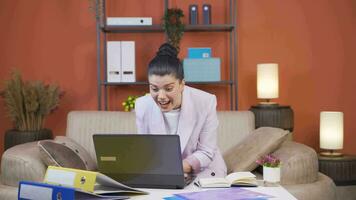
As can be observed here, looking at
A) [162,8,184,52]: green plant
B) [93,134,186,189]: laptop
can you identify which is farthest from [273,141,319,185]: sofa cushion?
[162,8,184,52]: green plant

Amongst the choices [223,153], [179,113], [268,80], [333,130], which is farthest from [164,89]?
[333,130]

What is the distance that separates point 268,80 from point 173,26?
883 millimetres

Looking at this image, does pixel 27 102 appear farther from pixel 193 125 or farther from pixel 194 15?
pixel 193 125

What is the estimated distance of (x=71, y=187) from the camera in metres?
1.58

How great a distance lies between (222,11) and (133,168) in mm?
2991

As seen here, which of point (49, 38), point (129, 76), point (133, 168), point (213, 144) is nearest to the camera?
point (133, 168)

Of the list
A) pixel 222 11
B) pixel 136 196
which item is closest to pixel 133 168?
pixel 136 196

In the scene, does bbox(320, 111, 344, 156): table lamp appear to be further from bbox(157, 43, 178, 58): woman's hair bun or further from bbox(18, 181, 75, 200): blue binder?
bbox(18, 181, 75, 200): blue binder

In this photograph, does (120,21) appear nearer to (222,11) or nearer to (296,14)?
(222,11)

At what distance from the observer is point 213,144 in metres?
2.48

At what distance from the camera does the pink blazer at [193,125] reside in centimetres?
237

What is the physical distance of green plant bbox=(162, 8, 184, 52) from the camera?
4.32 m

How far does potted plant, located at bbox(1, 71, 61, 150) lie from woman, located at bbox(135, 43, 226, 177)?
1.89 m

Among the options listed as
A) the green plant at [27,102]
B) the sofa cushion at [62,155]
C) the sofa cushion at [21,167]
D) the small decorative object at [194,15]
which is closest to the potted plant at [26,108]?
the green plant at [27,102]
